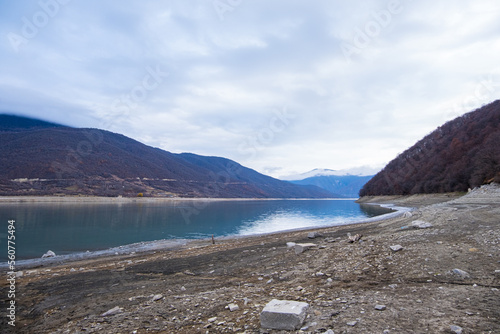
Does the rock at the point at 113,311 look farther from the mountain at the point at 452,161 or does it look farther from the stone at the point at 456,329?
the mountain at the point at 452,161

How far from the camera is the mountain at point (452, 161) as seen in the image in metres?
47.5

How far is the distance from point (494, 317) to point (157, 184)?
187583 millimetres

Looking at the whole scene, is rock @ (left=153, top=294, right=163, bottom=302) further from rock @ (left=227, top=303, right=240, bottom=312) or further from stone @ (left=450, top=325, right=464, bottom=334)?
stone @ (left=450, top=325, right=464, bottom=334)

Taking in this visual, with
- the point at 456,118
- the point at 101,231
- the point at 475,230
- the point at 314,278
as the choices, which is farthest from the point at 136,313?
the point at 456,118

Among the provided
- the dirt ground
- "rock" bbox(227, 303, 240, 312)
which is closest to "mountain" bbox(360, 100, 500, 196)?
the dirt ground

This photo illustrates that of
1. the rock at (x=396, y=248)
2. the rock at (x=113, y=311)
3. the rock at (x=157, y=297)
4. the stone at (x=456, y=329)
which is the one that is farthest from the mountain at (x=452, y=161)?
the rock at (x=113, y=311)

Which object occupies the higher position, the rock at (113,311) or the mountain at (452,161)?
the mountain at (452,161)

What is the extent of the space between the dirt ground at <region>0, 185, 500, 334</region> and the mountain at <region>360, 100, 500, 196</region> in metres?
40.0

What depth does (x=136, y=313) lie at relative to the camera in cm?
675

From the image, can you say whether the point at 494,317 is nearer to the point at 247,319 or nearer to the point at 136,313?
the point at 247,319

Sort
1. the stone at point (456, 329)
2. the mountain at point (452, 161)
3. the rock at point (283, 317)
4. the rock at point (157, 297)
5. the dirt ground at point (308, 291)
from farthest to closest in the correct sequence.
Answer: the mountain at point (452, 161) → the rock at point (157, 297) → the dirt ground at point (308, 291) → the rock at point (283, 317) → the stone at point (456, 329)

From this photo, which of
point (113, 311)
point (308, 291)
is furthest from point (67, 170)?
point (308, 291)

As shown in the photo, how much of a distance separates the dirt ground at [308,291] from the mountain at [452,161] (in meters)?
40.0

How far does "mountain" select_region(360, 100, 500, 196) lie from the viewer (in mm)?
47531
